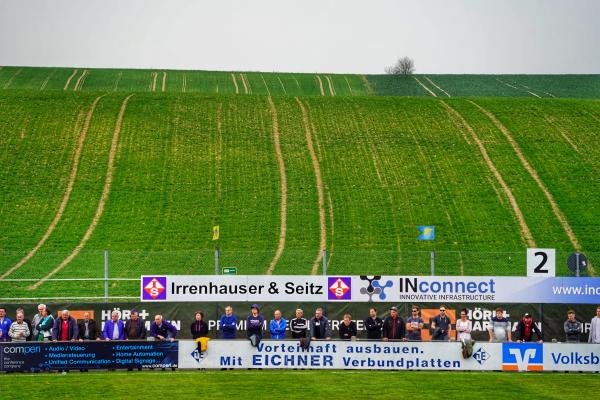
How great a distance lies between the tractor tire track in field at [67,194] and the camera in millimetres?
39194

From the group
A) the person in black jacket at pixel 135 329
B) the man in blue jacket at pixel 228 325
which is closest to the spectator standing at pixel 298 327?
the man in blue jacket at pixel 228 325

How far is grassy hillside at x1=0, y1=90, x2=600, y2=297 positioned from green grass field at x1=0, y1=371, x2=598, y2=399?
32.6 feet

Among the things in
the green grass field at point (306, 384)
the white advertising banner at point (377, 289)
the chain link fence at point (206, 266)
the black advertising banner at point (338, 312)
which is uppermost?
the chain link fence at point (206, 266)

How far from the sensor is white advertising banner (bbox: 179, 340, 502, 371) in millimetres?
25125

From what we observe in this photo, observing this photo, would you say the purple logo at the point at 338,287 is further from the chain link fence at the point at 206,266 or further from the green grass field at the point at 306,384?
the green grass field at the point at 306,384

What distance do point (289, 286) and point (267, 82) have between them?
213 ft

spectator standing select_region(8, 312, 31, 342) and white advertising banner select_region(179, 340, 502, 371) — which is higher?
spectator standing select_region(8, 312, 31, 342)

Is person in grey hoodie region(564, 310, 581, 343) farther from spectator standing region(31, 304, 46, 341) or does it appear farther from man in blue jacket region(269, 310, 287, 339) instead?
spectator standing region(31, 304, 46, 341)

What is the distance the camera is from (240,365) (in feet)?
82.9

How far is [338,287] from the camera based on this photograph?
3131 cm

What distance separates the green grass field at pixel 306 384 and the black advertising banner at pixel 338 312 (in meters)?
6.26

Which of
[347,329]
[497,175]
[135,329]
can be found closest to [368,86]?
[497,175]

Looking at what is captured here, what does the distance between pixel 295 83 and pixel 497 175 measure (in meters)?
40.9

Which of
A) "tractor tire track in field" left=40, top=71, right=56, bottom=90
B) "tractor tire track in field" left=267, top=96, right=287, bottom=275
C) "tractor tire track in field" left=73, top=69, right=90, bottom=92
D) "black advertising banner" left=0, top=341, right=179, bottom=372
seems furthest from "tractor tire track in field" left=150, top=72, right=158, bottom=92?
"black advertising banner" left=0, top=341, right=179, bottom=372
